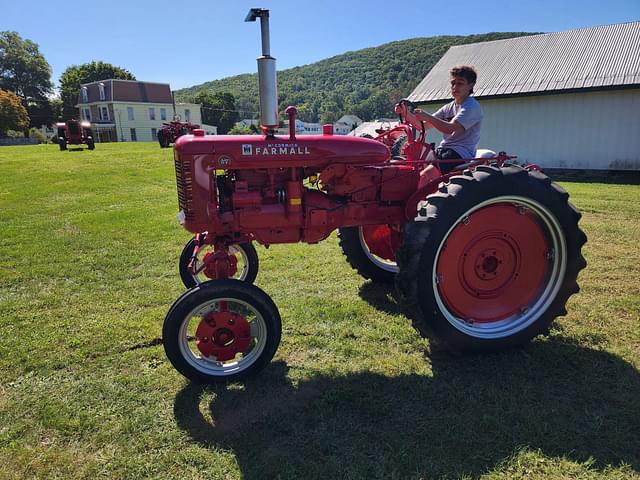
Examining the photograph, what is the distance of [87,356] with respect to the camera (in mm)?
3504

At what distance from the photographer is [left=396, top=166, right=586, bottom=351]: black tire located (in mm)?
3156

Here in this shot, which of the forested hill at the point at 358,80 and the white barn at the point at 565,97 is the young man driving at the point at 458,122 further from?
the forested hill at the point at 358,80

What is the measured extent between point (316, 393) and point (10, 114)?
49019mm

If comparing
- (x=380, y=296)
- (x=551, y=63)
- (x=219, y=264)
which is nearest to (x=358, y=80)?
(x=551, y=63)

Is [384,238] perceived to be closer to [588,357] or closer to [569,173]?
[588,357]

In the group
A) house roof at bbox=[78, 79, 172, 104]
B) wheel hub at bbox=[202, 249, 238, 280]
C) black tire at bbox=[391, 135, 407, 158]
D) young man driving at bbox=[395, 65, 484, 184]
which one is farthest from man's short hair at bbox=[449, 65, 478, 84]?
house roof at bbox=[78, 79, 172, 104]

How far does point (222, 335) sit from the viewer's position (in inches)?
122

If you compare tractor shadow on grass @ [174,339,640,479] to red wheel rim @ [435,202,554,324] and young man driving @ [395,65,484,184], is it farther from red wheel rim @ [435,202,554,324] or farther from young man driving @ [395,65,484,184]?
young man driving @ [395,65,484,184]

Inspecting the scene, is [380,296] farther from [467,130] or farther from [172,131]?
[172,131]

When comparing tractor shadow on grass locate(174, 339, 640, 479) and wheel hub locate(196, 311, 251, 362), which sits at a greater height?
wheel hub locate(196, 311, 251, 362)

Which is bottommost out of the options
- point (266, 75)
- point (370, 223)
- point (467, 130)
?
point (370, 223)

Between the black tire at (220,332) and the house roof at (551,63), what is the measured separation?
1541 centimetres

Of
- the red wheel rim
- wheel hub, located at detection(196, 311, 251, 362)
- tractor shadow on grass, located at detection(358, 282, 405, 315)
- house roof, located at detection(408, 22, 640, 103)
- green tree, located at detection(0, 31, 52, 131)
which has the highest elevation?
green tree, located at detection(0, 31, 52, 131)

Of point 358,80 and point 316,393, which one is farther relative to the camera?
point 358,80
